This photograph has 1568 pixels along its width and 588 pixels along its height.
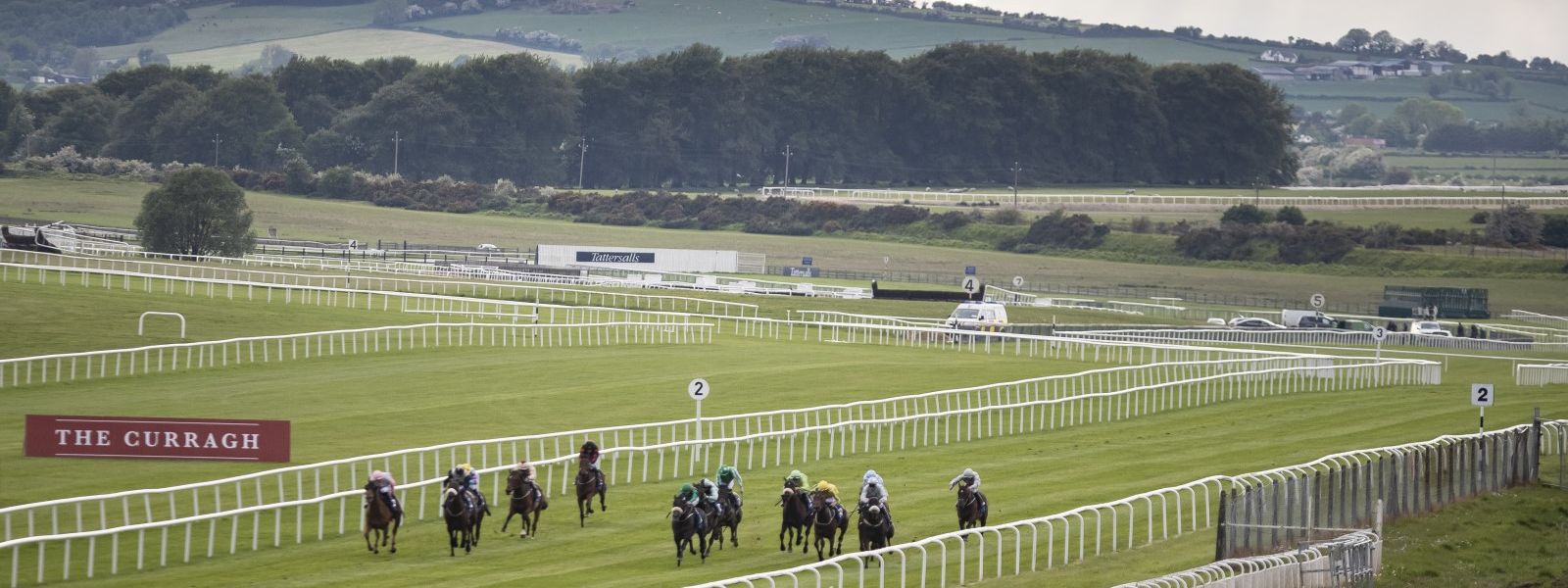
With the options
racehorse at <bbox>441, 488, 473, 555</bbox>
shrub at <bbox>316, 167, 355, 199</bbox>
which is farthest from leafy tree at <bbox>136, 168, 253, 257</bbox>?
racehorse at <bbox>441, 488, 473, 555</bbox>

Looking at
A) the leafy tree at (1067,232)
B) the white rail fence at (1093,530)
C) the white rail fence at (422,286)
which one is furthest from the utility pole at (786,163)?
the white rail fence at (1093,530)

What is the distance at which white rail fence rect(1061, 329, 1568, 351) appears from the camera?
59.8 meters

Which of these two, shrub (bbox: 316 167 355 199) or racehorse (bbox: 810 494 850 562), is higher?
shrub (bbox: 316 167 355 199)

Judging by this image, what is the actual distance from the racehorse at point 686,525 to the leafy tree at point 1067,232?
7709 centimetres

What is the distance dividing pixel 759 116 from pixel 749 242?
123 feet

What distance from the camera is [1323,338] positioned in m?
62.0

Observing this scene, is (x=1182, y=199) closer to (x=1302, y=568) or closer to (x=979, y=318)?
(x=979, y=318)

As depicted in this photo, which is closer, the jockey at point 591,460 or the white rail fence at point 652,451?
the white rail fence at point 652,451

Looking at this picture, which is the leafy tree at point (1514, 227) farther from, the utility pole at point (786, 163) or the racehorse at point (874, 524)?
the racehorse at point (874, 524)

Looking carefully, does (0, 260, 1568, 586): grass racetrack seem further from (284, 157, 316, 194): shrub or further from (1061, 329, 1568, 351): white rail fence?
(284, 157, 316, 194): shrub

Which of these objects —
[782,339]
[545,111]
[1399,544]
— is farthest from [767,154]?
[1399,544]

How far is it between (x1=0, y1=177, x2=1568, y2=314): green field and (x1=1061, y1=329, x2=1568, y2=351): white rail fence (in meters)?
18.0

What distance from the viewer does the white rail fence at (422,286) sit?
189ft

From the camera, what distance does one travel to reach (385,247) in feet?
284
